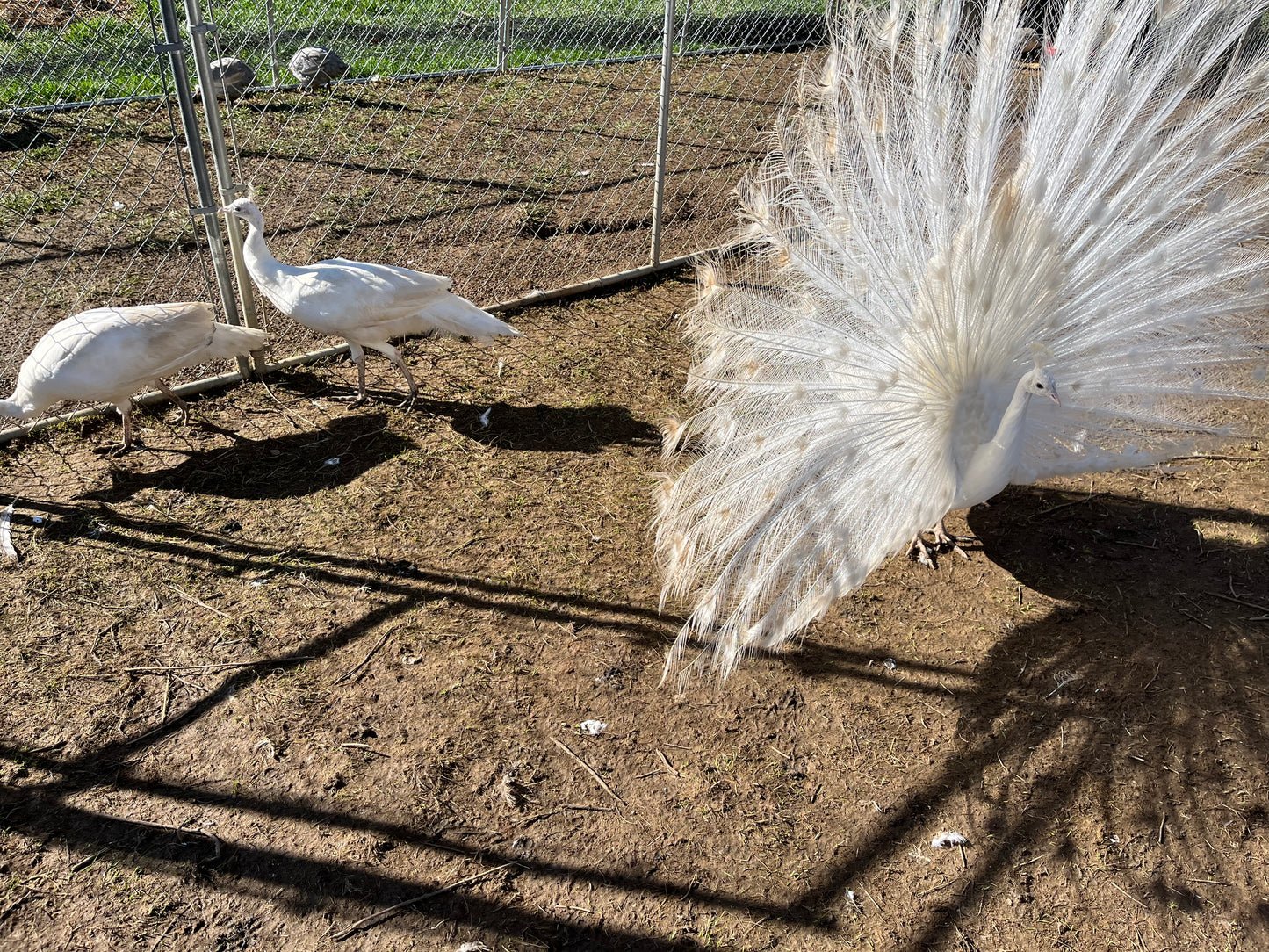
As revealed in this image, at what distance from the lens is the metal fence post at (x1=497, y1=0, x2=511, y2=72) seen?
9148mm

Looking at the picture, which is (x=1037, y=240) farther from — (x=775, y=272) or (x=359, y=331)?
(x=359, y=331)

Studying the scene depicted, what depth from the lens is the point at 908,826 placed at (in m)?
3.07

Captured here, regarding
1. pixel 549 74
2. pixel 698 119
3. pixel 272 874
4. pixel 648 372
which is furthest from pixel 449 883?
pixel 549 74

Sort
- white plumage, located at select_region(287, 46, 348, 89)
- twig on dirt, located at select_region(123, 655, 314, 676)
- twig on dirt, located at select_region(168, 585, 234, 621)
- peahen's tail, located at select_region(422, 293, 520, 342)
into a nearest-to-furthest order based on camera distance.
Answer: twig on dirt, located at select_region(123, 655, 314, 676), twig on dirt, located at select_region(168, 585, 234, 621), peahen's tail, located at select_region(422, 293, 520, 342), white plumage, located at select_region(287, 46, 348, 89)

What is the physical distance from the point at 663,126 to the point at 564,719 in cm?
402

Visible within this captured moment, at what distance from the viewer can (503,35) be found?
9258 mm

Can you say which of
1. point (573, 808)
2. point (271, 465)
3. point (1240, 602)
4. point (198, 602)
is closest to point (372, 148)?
point (271, 465)

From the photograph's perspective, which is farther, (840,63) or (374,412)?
(374,412)

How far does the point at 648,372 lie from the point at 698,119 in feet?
14.3

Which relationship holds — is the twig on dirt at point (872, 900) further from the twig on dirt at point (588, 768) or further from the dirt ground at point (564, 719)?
the twig on dirt at point (588, 768)

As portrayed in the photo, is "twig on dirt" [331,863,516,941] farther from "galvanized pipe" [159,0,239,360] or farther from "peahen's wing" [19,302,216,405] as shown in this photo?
"galvanized pipe" [159,0,239,360]

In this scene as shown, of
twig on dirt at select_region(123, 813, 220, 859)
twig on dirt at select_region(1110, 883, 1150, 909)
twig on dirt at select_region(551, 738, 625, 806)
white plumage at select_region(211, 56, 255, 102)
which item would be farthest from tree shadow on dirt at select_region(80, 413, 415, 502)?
white plumage at select_region(211, 56, 255, 102)

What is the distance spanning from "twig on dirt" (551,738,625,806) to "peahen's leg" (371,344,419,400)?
2385 mm

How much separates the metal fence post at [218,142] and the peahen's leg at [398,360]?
2.60 ft
